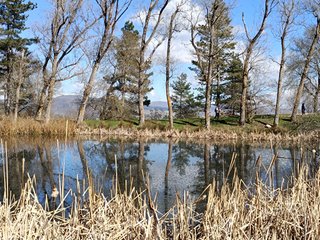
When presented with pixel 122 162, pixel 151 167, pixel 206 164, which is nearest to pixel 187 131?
pixel 206 164

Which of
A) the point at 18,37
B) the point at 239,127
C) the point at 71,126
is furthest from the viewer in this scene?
the point at 18,37

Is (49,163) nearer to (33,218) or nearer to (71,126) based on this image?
(33,218)

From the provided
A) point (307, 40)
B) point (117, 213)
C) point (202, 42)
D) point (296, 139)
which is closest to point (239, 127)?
point (296, 139)

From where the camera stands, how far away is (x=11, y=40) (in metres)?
31.7

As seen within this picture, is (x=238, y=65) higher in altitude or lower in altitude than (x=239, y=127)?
higher

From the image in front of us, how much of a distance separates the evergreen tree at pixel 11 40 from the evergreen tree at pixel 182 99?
1907 centimetres

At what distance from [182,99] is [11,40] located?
21812 mm

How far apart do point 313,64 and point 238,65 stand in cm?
725

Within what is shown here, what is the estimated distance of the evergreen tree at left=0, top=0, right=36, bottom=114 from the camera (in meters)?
32.0

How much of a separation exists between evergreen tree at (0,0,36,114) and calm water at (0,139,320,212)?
60.7 ft

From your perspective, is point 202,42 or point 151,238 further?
point 202,42

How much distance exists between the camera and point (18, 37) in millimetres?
33062

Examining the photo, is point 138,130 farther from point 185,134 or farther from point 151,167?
point 151,167

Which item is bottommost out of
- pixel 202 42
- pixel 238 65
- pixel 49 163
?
pixel 49 163
